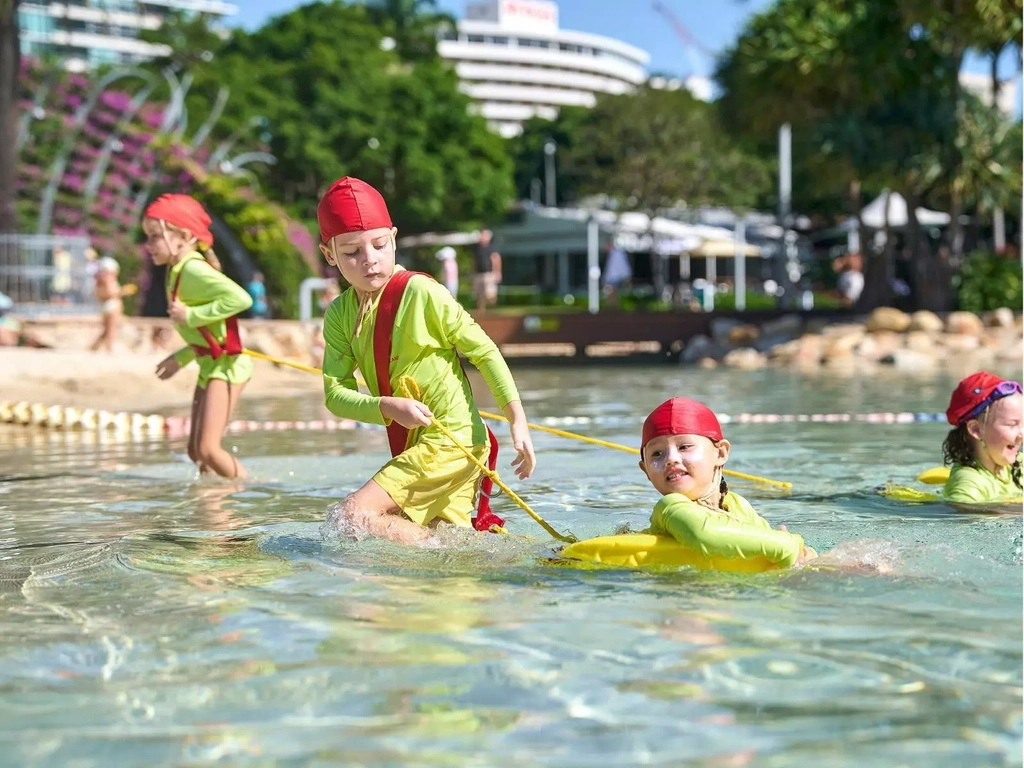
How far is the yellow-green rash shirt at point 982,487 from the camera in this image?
6812 millimetres

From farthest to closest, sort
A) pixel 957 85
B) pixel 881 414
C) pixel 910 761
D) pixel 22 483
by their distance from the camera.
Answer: pixel 957 85 → pixel 881 414 → pixel 22 483 → pixel 910 761

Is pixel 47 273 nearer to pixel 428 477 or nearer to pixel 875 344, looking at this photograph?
pixel 875 344

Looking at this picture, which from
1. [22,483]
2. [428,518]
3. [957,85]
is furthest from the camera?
[957,85]

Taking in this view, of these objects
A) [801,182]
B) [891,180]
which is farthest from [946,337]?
[801,182]

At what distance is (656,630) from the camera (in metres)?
4.25

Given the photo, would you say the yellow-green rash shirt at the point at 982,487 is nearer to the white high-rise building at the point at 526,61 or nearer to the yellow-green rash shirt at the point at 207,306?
the yellow-green rash shirt at the point at 207,306

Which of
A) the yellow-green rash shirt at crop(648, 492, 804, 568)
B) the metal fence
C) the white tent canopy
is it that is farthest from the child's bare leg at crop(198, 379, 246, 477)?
the white tent canopy

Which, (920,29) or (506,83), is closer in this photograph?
(920,29)

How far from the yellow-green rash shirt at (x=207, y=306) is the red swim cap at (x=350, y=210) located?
2727 mm

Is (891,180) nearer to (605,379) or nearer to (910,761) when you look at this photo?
(605,379)

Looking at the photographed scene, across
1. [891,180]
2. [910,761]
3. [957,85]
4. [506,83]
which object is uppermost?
[506,83]

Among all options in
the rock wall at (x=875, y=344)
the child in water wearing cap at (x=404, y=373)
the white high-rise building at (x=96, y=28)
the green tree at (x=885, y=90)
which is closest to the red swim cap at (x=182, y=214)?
the child in water wearing cap at (x=404, y=373)

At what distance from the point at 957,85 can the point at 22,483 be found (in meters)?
25.1

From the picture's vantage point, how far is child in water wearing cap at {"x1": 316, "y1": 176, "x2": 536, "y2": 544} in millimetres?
5375
